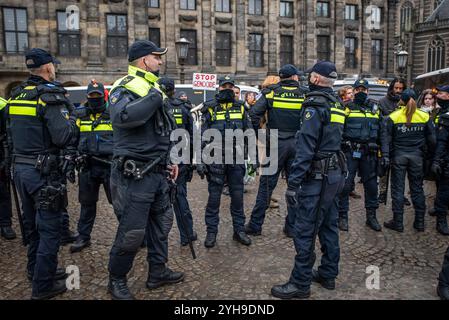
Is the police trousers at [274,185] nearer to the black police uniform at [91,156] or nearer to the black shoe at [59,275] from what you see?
the black police uniform at [91,156]

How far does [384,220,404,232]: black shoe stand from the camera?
5742mm

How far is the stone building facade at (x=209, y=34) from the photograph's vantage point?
19.9 meters

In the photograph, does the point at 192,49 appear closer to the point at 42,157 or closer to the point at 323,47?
the point at 323,47

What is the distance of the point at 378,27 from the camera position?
27812 mm

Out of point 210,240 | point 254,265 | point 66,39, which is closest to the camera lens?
point 254,265

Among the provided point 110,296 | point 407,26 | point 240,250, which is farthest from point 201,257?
point 407,26

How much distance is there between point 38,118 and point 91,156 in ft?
4.56

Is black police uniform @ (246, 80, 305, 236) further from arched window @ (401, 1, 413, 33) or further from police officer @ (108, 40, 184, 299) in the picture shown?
arched window @ (401, 1, 413, 33)

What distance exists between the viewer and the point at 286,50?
2516 cm

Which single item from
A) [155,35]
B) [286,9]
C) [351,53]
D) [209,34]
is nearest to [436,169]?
[209,34]

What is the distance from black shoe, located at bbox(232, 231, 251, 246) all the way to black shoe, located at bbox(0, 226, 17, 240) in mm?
3411

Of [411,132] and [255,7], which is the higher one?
[255,7]

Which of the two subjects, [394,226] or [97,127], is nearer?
[97,127]
